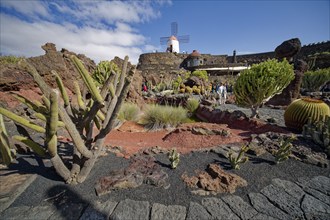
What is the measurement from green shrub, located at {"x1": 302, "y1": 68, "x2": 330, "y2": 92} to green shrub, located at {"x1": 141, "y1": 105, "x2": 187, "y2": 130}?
570 inches

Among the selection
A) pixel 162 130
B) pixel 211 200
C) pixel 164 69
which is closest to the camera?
pixel 211 200

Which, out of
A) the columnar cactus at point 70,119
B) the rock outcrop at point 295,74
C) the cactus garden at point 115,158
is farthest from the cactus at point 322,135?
the rock outcrop at point 295,74

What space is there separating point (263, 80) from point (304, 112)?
4.97ft

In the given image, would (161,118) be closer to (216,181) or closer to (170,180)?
(170,180)

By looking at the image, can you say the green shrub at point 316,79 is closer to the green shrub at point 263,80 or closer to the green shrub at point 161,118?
the green shrub at point 263,80

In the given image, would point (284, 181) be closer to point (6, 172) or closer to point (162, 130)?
point (6, 172)

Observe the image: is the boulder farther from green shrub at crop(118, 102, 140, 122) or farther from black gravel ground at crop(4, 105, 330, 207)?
black gravel ground at crop(4, 105, 330, 207)

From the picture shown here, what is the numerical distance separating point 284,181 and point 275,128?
3135mm

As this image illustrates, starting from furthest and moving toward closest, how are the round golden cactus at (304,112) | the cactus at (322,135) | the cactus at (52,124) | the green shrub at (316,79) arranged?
the green shrub at (316,79)
the round golden cactus at (304,112)
the cactus at (322,135)
the cactus at (52,124)

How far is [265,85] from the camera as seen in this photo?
233 inches

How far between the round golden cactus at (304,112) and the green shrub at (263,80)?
3.15 feet

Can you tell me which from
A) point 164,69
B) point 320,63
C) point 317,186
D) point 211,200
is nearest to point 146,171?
point 211,200

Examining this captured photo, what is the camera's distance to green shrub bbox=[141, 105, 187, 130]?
6844mm

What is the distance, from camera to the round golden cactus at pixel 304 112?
4816 mm
